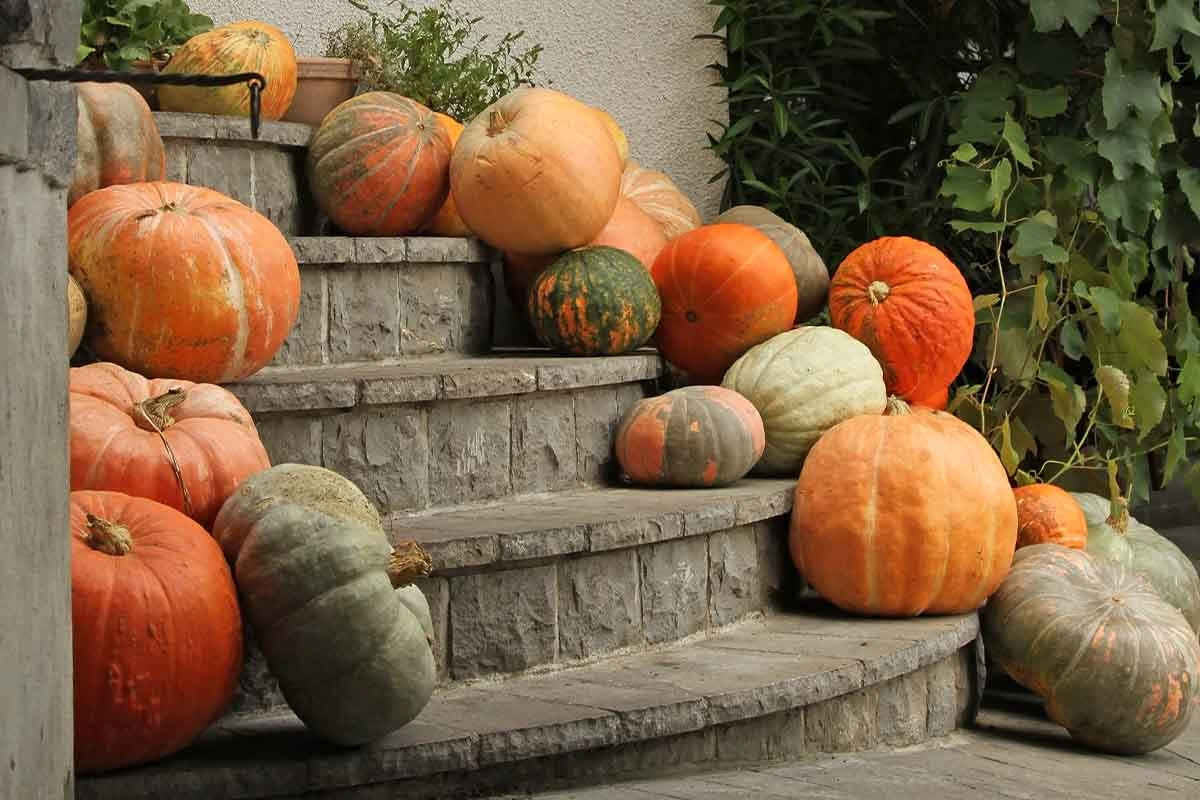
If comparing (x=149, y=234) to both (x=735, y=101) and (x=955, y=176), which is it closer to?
(x=955, y=176)

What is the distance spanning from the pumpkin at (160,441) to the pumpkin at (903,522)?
1394mm

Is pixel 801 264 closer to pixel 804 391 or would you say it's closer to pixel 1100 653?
pixel 804 391

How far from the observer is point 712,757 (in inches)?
120

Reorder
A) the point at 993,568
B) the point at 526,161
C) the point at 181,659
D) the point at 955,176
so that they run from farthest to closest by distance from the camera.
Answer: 1. the point at 955,176
2. the point at 526,161
3. the point at 993,568
4. the point at 181,659

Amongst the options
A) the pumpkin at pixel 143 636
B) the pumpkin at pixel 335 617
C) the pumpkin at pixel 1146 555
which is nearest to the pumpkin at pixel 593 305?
the pumpkin at pixel 1146 555

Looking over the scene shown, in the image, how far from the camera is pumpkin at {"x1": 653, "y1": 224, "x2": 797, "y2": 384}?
4.21 meters

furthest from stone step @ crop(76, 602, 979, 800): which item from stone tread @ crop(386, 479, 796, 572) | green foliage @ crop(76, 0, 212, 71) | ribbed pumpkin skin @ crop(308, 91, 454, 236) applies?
green foliage @ crop(76, 0, 212, 71)

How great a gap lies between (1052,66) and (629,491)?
84.9 inches

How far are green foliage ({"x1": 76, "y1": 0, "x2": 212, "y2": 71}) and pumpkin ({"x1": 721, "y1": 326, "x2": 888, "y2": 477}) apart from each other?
173cm

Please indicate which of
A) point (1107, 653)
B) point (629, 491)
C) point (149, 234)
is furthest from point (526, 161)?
point (1107, 653)

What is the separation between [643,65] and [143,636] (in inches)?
138

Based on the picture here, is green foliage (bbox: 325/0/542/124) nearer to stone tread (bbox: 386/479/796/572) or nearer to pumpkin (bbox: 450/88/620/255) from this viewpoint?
pumpkin (bbox: 450/88/620/255)

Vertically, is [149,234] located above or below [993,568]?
above

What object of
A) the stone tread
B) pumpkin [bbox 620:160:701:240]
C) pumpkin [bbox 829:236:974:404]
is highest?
pumpkin [bbox 620:160:701:240]
